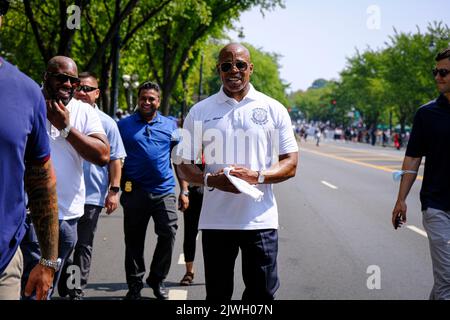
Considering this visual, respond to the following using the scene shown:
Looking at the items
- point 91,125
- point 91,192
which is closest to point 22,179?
point 91,125

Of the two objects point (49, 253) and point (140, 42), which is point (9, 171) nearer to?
point (49, 253)

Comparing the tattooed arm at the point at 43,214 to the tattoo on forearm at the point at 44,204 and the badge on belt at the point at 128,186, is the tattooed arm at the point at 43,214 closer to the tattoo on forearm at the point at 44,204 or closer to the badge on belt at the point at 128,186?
the tattoo on forearm at the point at 44,204

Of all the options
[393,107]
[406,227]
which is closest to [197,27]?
[406,227]

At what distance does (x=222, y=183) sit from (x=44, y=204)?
1.19 metres

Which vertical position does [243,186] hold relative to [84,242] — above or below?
above

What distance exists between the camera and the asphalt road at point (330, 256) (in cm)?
632

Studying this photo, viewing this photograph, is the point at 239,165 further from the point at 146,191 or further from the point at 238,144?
the point at 146,191

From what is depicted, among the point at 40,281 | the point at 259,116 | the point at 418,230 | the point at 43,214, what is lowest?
the point at 418,230

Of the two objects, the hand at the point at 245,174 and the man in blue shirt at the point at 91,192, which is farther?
the man in blue shirt at the point at 91,192

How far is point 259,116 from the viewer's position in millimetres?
3957

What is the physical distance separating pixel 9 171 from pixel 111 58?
62.1 ft

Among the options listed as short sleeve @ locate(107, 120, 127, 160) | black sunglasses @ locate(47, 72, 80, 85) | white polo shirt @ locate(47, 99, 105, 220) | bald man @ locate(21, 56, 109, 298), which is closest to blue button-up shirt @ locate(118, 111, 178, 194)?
short sleeve @ locate(107, 120, 127, 160)

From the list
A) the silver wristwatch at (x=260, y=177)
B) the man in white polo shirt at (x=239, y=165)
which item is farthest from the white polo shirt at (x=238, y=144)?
the silver wristwatch at (x=260, y=177)

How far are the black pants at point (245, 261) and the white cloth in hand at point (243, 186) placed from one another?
0.31 metres
